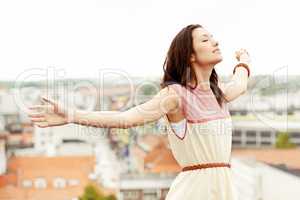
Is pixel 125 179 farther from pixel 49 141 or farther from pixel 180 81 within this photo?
pixel 180 81

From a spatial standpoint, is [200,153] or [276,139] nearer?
[200,153]

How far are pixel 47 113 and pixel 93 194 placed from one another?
5581 millimetres

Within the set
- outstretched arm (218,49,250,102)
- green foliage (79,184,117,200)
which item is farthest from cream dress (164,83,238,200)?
green foliage (79,184,117,200)

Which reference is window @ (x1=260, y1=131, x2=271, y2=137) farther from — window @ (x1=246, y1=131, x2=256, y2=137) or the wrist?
the wrist

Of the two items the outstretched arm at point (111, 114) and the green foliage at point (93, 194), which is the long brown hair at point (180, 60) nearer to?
the outstretched arm at point (111, 114)

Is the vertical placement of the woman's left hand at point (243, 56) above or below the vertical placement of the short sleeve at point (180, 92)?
above

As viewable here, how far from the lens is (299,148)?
20.0 ft

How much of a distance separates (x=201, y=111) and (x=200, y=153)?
0.08 meters

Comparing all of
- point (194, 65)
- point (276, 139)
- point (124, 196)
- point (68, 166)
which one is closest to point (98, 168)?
point (68, 166)

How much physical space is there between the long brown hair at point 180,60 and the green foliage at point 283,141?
15.5 ft

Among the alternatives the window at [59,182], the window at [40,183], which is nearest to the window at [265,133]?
the window at [59,182]

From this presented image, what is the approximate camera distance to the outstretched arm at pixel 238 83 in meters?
1.28

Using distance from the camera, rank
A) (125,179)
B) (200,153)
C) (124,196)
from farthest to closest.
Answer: (125,179) < (124,196) < (200,153)

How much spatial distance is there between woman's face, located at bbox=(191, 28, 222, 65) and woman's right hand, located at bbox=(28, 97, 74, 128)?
0.89ft
